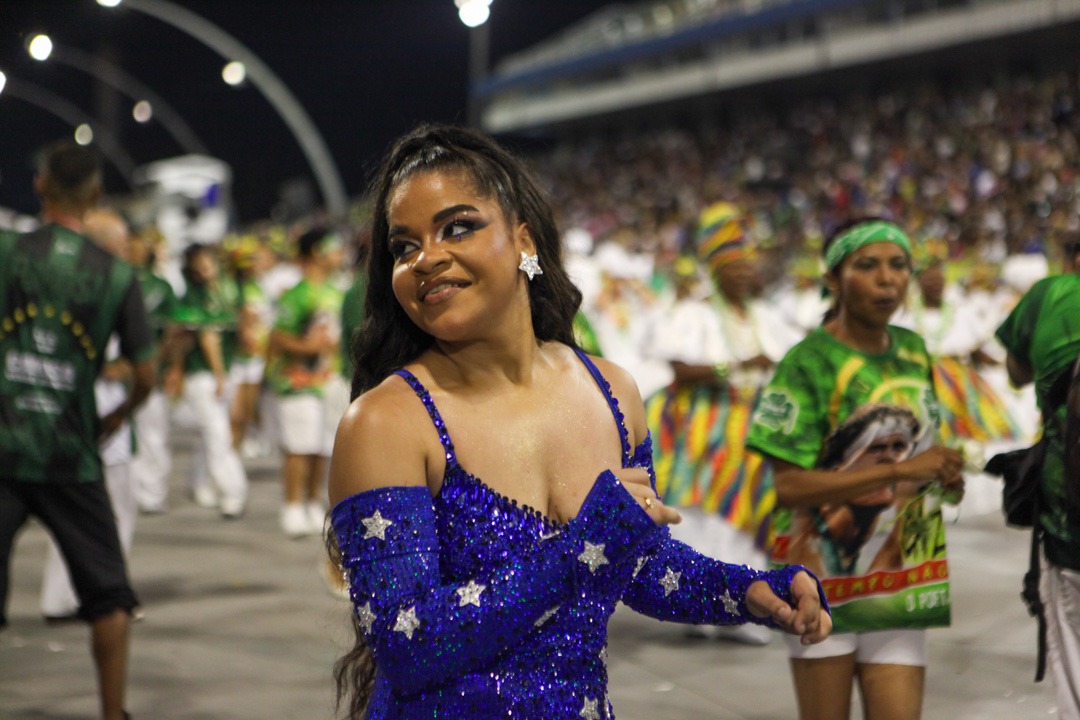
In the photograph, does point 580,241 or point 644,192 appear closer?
point 580,241

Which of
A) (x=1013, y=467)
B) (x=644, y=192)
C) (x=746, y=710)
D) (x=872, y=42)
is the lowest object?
(x=746, y=710)

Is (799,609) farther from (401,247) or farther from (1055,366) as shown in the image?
(1055,366)

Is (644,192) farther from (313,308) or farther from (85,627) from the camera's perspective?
(85,627)

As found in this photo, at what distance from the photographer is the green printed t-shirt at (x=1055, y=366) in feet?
9.45

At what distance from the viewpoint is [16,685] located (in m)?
5.04

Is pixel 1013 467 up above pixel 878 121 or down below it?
below

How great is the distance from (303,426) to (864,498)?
18.5 ft

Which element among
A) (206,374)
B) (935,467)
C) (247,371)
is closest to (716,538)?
(935,467)

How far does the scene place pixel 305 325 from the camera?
323 inches

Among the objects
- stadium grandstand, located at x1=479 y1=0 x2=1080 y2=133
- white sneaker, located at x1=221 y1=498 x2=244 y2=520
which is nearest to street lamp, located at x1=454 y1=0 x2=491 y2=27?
stadium grandstand, located at x1=479 y1=0 x2=1080 y2=133

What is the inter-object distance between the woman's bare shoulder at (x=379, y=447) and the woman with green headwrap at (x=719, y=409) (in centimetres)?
430

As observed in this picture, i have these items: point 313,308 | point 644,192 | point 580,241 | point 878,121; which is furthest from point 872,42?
point 313,308

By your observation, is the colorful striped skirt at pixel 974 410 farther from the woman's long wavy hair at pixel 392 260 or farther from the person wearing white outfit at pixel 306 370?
the person wearing white outfit at pixel 306 370

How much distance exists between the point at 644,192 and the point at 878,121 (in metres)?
8.83
